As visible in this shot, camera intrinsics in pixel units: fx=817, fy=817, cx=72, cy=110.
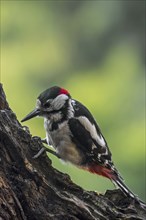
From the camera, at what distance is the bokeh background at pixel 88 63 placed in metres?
8.27

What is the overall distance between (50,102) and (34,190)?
98 centimetres

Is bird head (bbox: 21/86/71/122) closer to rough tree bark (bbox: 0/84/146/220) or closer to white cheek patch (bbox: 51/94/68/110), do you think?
white cheek patch (bbox: 51/94/68/110)

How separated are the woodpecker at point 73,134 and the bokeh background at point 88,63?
2.21 m

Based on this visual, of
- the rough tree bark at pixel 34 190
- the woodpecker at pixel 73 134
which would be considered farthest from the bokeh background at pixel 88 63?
the rough tree bark at pixel 34 190

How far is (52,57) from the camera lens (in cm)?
1391

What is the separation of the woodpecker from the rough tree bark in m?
0.63

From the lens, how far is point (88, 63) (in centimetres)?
1375

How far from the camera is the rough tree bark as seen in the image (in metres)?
3.68

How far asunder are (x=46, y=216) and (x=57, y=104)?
109 cm

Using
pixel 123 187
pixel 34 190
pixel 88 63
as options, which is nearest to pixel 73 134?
pixel 123 187

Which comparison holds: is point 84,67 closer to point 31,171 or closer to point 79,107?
point 79,107

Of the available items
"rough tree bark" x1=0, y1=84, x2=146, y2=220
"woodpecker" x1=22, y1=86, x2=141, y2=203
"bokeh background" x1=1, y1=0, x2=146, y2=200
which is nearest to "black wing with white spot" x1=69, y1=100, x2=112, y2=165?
"woodpecker" x1=22, y1=86, x2=141, y2=203

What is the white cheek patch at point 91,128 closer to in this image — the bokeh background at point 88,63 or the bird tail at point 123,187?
the bird tail at point 123,187

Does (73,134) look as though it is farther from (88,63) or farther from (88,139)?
(88,63)
